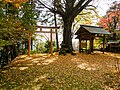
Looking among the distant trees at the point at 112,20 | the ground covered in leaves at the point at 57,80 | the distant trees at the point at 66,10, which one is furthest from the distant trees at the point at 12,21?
the distant trees at the point at 112,20

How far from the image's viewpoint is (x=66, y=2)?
14.4 m

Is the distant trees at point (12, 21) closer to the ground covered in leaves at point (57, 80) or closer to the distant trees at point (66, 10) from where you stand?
the ground covered in leaves at point (57, 80)

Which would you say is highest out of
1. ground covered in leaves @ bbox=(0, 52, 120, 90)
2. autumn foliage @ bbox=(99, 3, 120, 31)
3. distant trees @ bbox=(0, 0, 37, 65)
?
autumn foliage @ bbox=(99, 3, 120, 31)

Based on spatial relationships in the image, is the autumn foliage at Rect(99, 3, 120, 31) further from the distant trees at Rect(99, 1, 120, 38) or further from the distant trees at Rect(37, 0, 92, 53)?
the distant trees at Rect(37, 0, 92, 53)

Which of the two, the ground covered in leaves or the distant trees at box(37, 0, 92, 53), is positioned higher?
the distant trees at box(37, 0, 92, 53)

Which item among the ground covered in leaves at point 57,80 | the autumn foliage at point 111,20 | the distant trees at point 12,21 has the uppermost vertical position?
the autumn foliage at point 111,20

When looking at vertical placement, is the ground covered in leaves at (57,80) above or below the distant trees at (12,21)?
below

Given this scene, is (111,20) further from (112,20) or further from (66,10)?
(66,10)

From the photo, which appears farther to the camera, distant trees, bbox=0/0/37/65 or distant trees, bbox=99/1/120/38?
distant trees, bbox=99/1/120/38

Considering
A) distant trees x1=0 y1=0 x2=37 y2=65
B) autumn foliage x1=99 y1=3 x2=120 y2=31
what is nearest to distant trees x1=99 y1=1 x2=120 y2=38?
autumn foliage x1=99 y1=3 x2=120 y2=31

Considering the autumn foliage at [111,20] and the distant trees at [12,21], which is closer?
the distant trees at [12,21]

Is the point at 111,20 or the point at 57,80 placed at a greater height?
the point at 111,20

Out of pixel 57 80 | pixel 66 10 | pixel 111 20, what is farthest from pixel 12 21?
pixel 111 20

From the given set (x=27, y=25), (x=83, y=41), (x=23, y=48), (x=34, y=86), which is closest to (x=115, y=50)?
(x=83, y=41)
